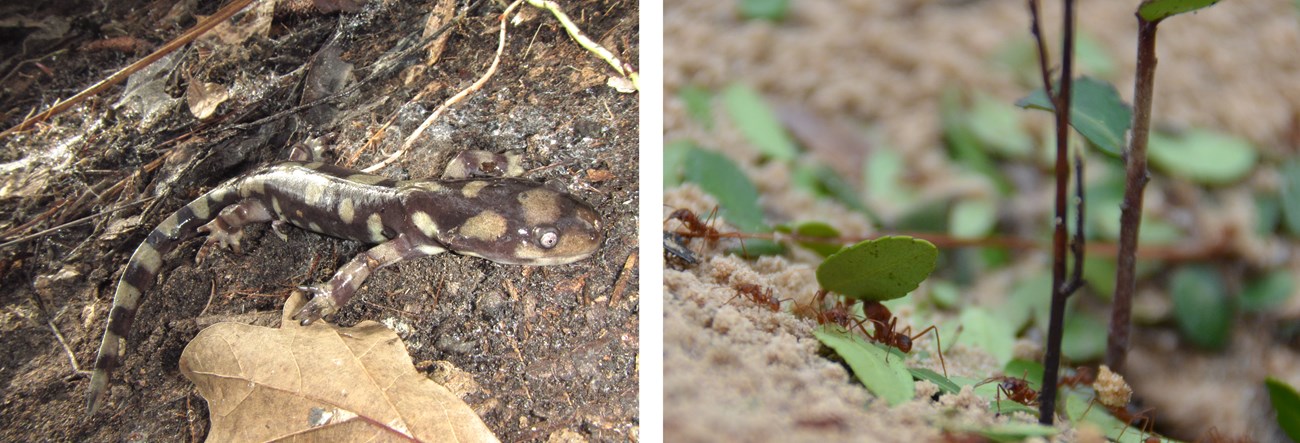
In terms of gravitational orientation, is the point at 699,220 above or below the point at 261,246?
above

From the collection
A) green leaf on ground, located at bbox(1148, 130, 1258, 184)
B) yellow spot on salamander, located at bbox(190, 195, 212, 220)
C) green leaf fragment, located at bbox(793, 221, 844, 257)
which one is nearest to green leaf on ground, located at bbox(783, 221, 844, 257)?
green leaf fragment, located at bbox(793, 221, 844, 257)

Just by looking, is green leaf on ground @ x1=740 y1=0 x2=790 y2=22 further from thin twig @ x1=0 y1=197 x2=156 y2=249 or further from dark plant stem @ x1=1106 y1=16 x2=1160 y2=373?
thin twig @ x1=0 y1=197 x2=156 y2=249

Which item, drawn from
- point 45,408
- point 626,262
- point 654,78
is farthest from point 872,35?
point 45,408

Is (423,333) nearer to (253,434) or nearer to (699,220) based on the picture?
(253,434)

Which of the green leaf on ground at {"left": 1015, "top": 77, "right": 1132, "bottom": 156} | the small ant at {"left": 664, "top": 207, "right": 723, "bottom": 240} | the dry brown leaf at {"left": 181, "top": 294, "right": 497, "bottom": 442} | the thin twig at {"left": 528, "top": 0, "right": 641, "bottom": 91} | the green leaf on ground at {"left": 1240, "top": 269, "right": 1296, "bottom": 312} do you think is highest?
the green leaf on ground at {"left": 1015, "top": 77, "right": 1132, "bottom": 156}

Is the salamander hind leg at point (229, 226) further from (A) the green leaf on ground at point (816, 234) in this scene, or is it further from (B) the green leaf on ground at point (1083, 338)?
(B) the green leaf on ground at point (1083, 338)

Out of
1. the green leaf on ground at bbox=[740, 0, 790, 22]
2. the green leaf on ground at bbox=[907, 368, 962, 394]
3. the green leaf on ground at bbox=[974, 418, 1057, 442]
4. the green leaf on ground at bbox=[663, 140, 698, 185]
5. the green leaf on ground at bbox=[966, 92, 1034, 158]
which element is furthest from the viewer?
the green leaf on ground at bbox=[740, 0, 790, 22]

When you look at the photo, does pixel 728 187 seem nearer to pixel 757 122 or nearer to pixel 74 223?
pixel 757 122
